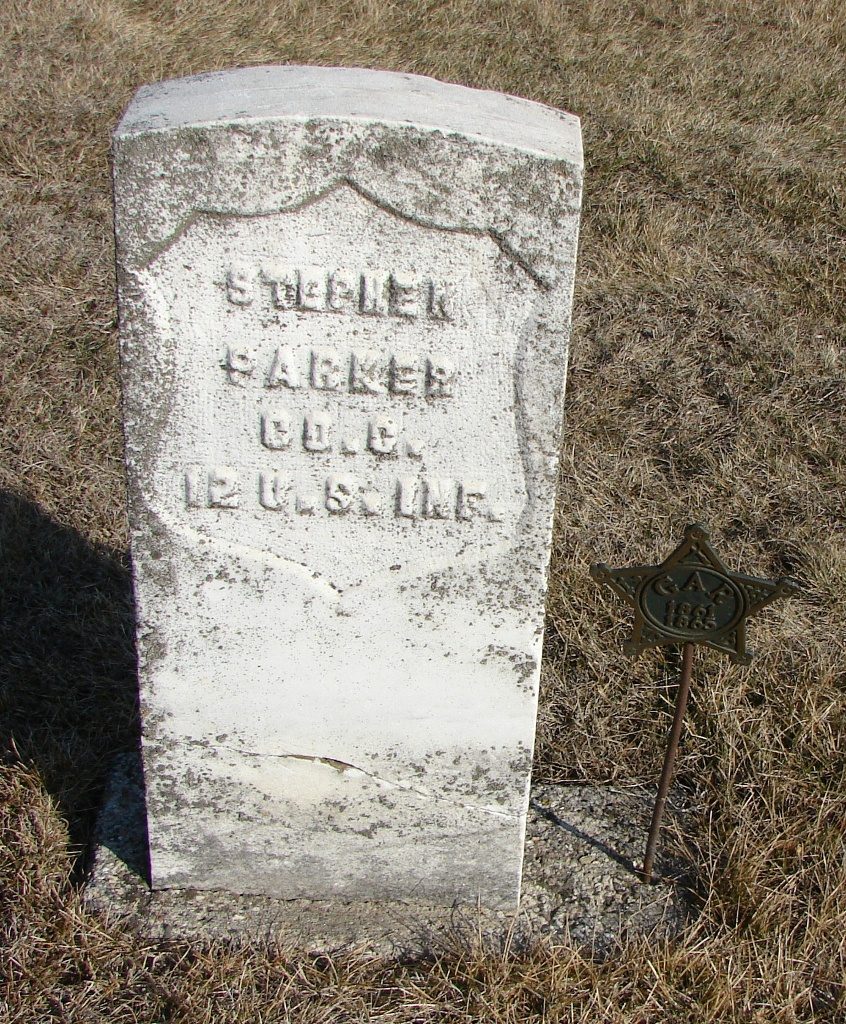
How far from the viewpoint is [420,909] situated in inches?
84.0

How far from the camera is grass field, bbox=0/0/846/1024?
2.00 m

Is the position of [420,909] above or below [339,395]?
below

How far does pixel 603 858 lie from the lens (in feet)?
7.38

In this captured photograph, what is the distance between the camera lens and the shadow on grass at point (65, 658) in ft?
7.95

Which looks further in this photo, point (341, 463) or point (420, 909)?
point (420, 909)

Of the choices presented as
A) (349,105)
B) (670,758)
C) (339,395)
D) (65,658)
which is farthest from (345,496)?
(65,658)

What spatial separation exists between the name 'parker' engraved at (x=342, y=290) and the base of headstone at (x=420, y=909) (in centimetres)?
114

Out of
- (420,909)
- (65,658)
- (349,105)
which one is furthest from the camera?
(65,658)

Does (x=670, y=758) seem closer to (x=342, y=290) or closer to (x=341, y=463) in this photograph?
(x=341, y=463)

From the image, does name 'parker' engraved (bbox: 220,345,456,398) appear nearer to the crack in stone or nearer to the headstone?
the headstone

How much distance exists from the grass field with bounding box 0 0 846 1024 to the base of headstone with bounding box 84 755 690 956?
0.05 m

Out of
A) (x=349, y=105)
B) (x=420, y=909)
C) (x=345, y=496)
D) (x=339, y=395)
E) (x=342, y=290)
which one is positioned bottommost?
(x=420, y=909)

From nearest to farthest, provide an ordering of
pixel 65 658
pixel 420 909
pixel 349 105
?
1. pixel 349 105
2. pixel 420 909
3. pixel 65 658

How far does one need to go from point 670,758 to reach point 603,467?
152cm
